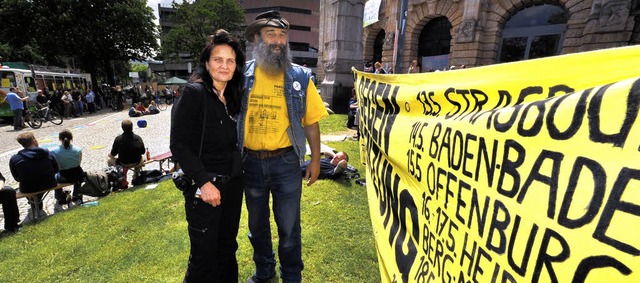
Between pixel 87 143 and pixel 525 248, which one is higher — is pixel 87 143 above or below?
below

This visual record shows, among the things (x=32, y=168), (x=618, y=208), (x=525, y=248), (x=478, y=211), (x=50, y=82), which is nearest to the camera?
(x=618, y=208)

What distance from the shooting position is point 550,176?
1054mm

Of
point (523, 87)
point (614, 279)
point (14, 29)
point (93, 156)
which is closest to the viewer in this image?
point (614, 279)

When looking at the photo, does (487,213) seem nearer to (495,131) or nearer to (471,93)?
(495,131)

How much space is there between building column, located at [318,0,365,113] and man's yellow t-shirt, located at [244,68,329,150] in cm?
1108

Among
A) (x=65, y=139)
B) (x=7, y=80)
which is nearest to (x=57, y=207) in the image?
(x=65, y=139)

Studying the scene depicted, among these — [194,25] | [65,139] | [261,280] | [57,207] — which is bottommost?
[57,207]

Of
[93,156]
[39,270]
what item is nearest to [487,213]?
[39,270]

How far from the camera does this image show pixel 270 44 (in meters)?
2.49

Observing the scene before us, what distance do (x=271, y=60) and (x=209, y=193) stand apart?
3.76 ft

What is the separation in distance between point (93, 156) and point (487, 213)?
10100 mm

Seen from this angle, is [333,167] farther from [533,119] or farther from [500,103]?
[533,119]

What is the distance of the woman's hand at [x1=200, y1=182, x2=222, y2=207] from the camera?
200 cm

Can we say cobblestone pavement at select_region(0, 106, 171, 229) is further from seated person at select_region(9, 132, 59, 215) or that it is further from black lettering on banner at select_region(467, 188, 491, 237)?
black lettering on banner at select_region(467, 188, 491, 237)
